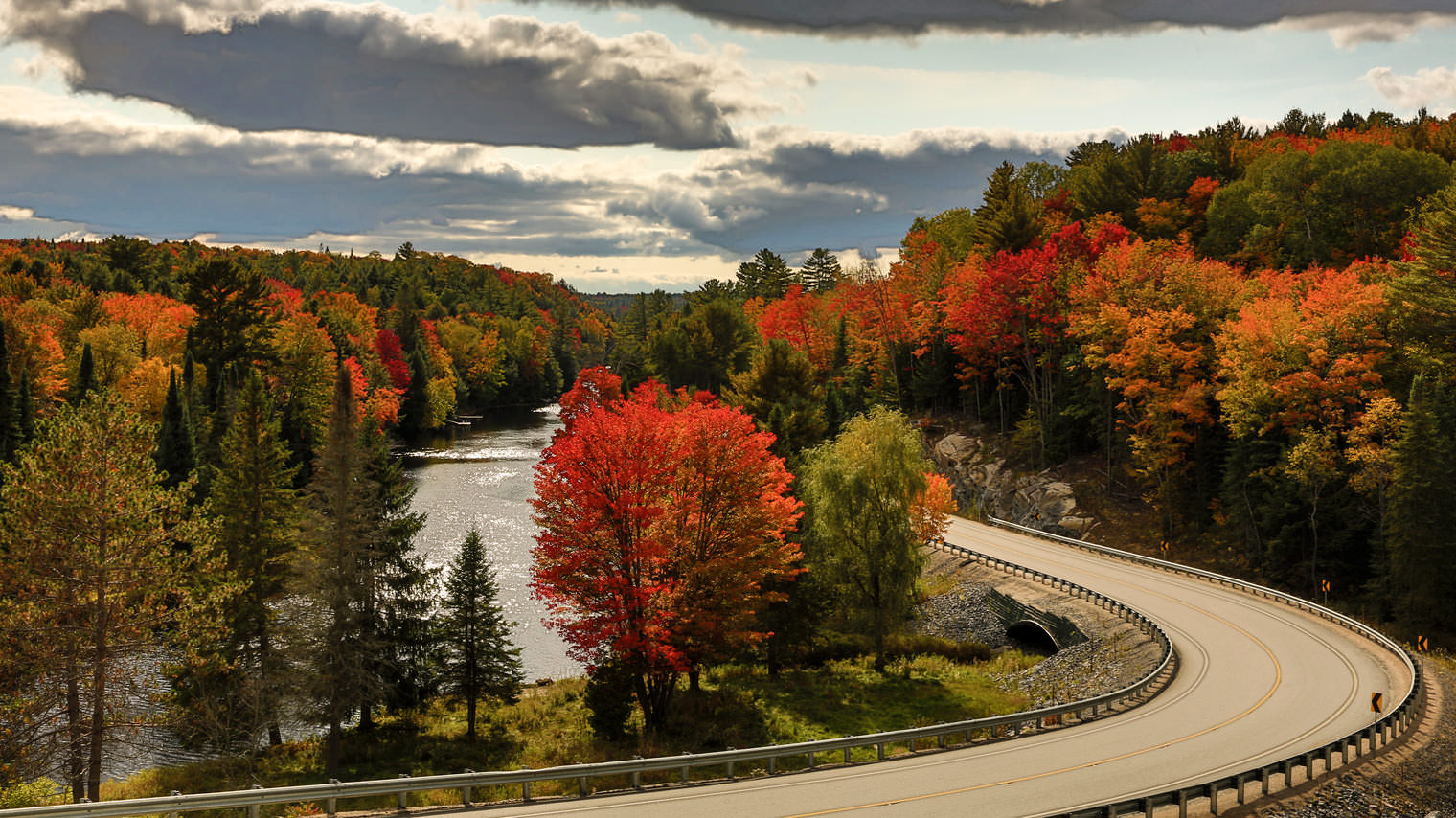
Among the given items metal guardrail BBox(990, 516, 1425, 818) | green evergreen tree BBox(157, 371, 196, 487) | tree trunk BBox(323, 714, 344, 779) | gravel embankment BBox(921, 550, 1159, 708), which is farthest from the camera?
green evergreen tree BBox(157, 371, 196, 487)

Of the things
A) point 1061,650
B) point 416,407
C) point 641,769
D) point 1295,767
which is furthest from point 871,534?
point 416,407

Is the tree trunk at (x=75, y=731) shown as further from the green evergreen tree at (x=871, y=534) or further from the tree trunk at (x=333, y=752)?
the green evergreen tree at (x=871, y=534)

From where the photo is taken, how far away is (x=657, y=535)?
31.8m

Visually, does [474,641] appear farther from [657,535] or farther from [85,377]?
[85,377]

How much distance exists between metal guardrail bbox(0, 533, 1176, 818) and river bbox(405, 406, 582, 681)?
16623mm

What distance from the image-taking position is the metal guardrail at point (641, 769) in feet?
49.9

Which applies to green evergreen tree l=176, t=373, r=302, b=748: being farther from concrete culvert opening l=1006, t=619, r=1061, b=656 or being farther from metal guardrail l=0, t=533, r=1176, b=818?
concrete culvert opening l=1006, t=619, r=1061, b=656

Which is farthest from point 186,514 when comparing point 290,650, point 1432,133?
point 1432,133

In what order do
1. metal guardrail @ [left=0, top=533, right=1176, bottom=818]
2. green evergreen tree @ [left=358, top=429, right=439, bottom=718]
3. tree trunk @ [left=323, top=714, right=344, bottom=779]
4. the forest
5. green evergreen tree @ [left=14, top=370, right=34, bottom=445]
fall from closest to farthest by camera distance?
metal guardrail @ [left=0, top=533, right=1176, bottom=818] → the forest → tree trunk @ [left=323, top=714, right=344, bottom=779] → green evergreen tree @ [left=358, top=429, right=439, bottom=718] → green evergreen tree @ [left=14, top=370, right=34, bottom=445]

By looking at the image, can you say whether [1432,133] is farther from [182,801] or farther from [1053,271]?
[182,801]

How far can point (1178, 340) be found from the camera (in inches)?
2112

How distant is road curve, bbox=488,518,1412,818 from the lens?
61.0 feet

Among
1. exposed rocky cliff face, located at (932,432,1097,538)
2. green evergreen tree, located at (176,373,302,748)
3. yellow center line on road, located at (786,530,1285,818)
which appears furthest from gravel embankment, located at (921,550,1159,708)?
green evergreen tree, located at (176,373,302,748)

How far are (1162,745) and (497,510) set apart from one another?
2157 inches
